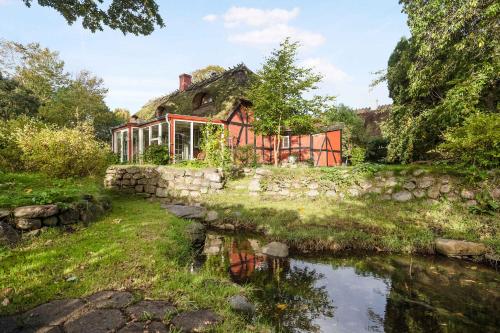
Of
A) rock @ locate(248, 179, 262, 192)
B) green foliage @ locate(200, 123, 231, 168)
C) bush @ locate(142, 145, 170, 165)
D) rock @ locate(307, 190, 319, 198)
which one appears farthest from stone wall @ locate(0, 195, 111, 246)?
bush @ locate(142, 145, 170, 165)

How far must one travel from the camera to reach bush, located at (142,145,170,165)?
1295cm

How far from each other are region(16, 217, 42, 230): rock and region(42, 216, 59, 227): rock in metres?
0.08

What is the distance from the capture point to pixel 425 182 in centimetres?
701

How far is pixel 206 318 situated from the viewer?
235cm

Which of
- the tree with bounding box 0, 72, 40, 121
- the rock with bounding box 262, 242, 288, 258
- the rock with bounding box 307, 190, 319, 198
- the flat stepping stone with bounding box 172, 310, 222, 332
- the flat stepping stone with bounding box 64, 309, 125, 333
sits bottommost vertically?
the rock with bounding box 262, 242, 288, 258

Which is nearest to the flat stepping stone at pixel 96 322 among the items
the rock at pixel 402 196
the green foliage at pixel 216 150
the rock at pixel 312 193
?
the rock at pixel 312 193

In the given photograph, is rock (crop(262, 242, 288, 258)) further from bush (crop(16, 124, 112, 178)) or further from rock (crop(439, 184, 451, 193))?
bush (crop(16, 124, 112, 178))

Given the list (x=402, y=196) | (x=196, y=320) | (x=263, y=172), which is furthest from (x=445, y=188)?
(x=196, y=320)

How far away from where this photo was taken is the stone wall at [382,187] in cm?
653

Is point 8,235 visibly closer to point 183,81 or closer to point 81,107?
point 183,81

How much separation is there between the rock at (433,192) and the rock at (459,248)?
1913 millimetres

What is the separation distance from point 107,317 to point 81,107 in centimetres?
2528

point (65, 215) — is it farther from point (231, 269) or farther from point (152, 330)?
point (152, 330)

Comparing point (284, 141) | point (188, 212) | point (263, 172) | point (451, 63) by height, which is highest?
point (451, 63)
